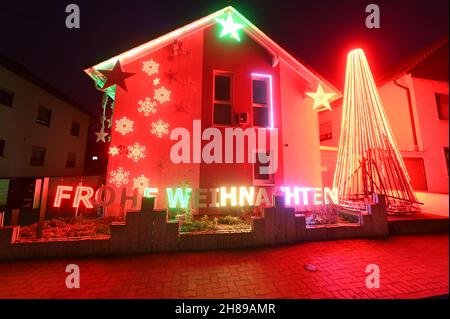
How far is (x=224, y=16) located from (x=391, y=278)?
10.9 metres

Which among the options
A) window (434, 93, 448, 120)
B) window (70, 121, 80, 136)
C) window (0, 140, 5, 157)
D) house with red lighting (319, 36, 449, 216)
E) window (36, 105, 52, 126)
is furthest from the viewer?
window (70, 121, 80, 136)

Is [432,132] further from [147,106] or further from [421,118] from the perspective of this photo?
[147,106]

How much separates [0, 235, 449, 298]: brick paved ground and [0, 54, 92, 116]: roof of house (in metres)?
14.6

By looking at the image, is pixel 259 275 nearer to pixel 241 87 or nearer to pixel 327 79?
pixel 241 87

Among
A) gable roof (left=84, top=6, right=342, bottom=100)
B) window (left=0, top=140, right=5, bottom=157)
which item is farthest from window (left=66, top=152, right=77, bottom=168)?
gable roof (left=84, top=6, right=342, bottom=100)

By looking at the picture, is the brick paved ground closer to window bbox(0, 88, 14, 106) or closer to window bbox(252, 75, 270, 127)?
window bbox(252, 75, 270, 127)

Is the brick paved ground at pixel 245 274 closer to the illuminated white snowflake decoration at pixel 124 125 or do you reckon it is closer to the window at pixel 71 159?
the illuminated white snowflake decoration at pixel 124 125

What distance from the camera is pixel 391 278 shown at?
13.0 ft

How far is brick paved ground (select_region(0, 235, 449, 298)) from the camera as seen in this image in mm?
3500

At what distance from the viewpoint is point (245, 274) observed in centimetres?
408

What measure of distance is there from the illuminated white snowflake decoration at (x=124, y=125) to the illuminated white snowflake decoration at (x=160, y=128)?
89 cm

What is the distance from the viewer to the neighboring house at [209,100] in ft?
25.6
